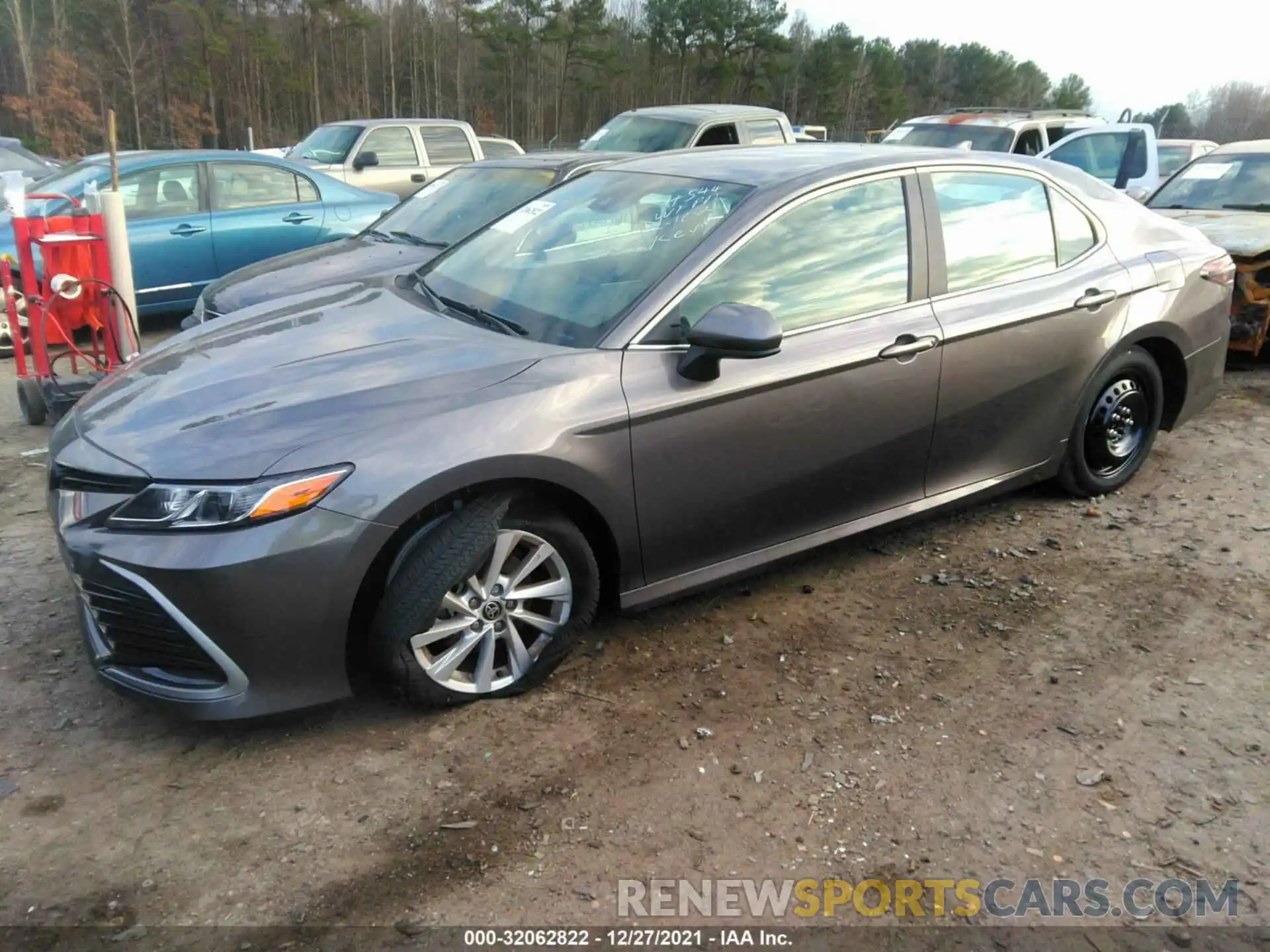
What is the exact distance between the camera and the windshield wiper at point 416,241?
680 centimetres

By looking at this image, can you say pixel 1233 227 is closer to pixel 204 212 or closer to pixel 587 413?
pixel 587 413

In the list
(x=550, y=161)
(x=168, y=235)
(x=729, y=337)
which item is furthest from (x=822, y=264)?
(x=168, y=235)

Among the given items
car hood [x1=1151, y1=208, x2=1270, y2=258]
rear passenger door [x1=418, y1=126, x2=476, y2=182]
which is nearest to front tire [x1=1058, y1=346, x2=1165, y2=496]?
car hood [x1=1151, y1=208, x2=1270, y2=258]

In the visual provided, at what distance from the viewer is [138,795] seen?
2.79 metres

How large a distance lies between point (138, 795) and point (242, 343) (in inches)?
63.0

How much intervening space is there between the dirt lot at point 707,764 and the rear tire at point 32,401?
7.31 feet

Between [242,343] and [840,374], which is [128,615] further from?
[840,374]

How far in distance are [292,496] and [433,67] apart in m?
51.3

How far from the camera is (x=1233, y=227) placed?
7309mm

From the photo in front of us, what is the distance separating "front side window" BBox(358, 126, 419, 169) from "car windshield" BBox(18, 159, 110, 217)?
Answer: 3.44 meters

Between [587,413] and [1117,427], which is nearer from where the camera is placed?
[587,413]

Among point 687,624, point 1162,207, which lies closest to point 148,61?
point 1162,207

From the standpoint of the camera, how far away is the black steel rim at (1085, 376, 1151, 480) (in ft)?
15.2

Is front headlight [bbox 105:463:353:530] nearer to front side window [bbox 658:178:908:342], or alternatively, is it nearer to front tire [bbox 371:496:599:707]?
front tire [bbox 371:496:599:707]
